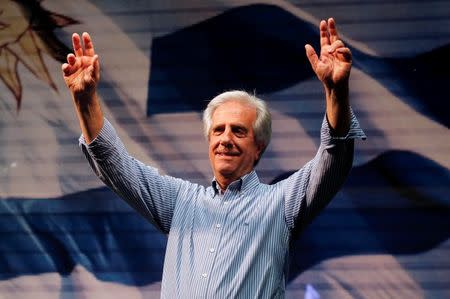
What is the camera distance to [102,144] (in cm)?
243

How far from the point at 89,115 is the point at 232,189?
1.75 ft

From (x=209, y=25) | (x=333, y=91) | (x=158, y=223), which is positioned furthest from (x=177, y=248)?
(x=209, y=25)

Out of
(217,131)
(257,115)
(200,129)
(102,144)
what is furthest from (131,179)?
(200,129)

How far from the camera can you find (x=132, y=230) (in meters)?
4.50

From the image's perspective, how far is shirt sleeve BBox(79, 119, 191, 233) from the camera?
2447mm

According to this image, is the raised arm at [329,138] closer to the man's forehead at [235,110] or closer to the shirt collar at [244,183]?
the shirt collar at [244,183]

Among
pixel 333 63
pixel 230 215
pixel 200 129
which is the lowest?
pixel 200 129

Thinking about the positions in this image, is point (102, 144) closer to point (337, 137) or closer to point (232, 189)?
point (232, 189)

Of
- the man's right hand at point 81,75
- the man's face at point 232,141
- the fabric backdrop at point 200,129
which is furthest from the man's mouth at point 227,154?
the fabric backdrop at point 200,129

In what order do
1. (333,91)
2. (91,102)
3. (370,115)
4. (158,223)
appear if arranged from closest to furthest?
(333,91) < (91,102) < (158,223) < (370,115)

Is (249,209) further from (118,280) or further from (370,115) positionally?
(118,280)

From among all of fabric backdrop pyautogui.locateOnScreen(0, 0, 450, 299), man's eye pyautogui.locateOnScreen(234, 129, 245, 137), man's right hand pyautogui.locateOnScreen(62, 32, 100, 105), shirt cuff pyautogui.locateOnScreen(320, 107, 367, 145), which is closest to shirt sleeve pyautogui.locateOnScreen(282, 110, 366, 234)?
shirt cuff pyautogui.locateOnScreen(320, 107, 367, 145)

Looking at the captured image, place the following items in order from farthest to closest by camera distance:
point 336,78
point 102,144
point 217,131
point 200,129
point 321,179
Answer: point 200,129, point 217,131, point 102,144, point 321,179, point 336,78

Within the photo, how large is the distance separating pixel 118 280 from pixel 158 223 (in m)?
2.00
